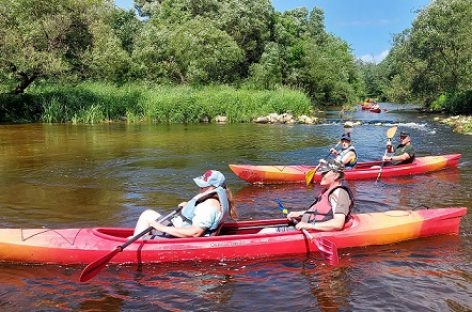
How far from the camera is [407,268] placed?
5652 mm

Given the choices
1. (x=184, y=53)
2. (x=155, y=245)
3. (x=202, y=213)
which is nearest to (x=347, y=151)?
(x=202, y=213)

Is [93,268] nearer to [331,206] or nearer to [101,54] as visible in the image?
[331,206]

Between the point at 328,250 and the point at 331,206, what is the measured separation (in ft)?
2.34

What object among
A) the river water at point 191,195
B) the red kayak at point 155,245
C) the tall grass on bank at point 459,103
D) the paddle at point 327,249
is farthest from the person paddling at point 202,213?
the tall grass on bank at point 459,103

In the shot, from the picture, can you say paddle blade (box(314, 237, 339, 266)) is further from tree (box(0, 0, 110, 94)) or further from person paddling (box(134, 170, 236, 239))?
tree (box(0, 0, 110, 94))

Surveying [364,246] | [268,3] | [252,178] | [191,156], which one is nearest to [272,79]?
[268,3]

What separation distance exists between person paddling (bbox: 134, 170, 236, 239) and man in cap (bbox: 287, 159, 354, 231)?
108cm

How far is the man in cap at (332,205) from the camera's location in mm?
5730

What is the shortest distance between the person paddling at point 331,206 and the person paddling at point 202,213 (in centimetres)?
88

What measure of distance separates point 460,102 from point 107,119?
862 inches

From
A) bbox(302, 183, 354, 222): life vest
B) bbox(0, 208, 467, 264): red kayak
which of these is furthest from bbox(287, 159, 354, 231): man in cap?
bbox(0, 208, 467, 264): red kayak

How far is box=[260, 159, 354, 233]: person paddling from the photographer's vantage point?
573 centimetres

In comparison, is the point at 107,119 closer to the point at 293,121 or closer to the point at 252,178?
the point at 293,121

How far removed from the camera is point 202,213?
17.9 feet
